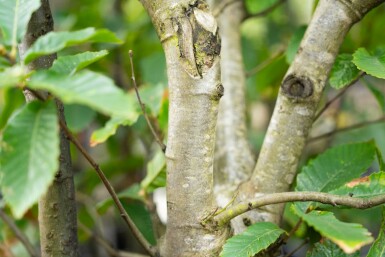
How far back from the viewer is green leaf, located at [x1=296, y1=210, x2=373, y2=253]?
46 cm

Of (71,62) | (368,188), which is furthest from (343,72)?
(71,62)

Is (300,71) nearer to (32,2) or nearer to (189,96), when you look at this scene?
(189,96)

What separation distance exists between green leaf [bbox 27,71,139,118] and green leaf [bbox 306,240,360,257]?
15.9 inches

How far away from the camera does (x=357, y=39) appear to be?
1.44 m

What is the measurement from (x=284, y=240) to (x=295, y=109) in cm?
19

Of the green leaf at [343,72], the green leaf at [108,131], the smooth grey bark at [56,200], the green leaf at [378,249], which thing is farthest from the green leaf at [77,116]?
the green leaf at [378,249]

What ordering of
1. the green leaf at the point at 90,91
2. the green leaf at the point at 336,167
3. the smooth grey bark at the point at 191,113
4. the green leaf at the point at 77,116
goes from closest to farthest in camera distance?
the green leaf at the point at 90,91
the smooth grey bark at the point at 191,113
the green leaf at the point at 336,167
the green leaf at the point at 77,116

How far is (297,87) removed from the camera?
2.34ft

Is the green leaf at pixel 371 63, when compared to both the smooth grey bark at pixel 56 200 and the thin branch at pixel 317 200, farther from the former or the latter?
the smooth grey bark at pixel 56 200

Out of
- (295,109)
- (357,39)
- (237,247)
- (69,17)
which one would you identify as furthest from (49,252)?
(357,39)

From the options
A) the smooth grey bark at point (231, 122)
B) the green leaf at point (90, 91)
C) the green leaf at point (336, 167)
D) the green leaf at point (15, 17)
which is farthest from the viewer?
the smooth grey bark at point (231, 122)

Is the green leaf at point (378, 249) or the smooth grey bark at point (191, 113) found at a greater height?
the smooth grey bark at point (191, 113)

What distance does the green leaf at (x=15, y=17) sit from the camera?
492 mm

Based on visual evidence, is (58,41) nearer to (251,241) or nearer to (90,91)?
(90,91)
